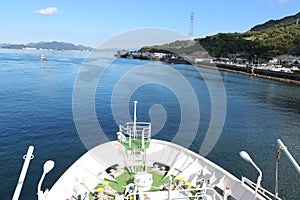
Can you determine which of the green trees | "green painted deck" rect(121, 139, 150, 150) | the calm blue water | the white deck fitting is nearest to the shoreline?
the green trees

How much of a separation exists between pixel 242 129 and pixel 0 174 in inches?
747

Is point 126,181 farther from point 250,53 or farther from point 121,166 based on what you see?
point 250,53

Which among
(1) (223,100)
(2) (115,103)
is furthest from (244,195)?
(1) (223,100)

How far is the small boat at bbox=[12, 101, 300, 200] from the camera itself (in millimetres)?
7566

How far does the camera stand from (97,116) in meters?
24.5

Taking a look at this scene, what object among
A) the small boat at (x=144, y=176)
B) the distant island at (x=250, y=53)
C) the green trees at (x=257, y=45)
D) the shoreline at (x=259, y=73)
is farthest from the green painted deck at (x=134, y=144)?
the green trees at (x=257, y=45)

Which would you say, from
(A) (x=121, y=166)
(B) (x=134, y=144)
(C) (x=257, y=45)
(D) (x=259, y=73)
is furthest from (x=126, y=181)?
(C) (x=257, y=45)

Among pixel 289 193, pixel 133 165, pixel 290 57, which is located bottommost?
pixel 289 193

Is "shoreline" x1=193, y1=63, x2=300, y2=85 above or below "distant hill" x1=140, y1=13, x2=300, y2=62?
below

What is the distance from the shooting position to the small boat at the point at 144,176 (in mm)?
7566

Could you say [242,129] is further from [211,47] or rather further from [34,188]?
[211,47]

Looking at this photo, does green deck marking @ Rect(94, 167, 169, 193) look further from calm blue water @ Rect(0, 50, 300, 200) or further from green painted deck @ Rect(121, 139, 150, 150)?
calm blue water @ Rect(0, 50, 300, 200)

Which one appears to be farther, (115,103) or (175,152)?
(115,103)

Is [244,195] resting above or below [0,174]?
above
